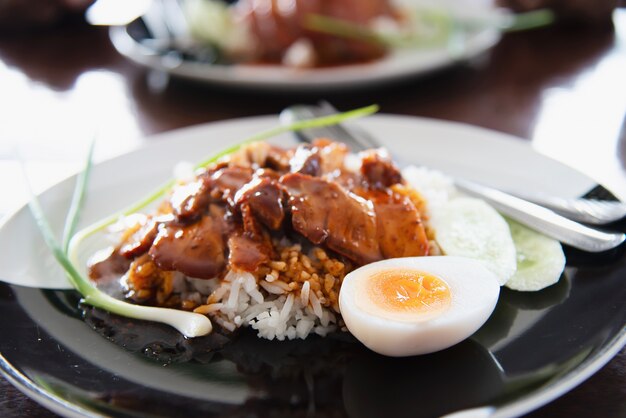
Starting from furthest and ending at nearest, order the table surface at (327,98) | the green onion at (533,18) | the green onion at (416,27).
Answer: the green onion at (533,18), the green onion at (416,27), the table surface at (327,98)

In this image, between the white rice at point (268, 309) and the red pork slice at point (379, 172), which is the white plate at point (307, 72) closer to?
the red pork slice at point (379, 172)

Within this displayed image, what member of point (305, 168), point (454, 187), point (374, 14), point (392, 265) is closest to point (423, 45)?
point (374, 14)

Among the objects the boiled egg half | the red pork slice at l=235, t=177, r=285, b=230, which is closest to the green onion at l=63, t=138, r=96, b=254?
the red pork slice at l=235, t=177, r=285, b=230

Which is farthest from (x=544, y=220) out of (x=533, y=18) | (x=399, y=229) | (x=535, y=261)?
(x=533, y=18)

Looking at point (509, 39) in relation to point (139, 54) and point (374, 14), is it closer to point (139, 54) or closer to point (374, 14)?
point (374, 14)

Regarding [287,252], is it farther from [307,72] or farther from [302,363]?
[307,72]

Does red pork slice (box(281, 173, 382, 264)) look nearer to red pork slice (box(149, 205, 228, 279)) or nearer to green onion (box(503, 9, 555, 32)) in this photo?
red pork slice (box(149, 205, 228, 279))

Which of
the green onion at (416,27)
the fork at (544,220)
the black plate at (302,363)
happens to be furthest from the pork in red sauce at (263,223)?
the green onion at (416,27)
